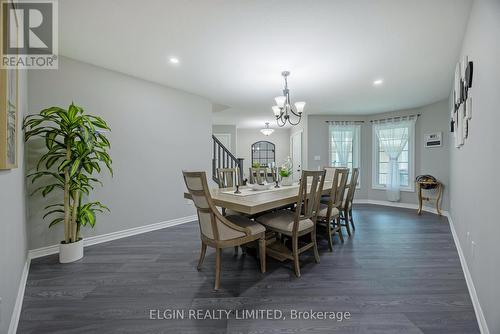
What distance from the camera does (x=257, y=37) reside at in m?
2.04

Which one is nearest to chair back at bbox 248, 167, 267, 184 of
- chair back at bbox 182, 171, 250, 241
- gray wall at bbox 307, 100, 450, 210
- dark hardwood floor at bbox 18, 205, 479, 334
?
dark hardwood floor at bbox 18, 205, 479, 334

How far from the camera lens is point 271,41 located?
6.89 feet

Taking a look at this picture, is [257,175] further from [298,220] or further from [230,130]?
[230,130]

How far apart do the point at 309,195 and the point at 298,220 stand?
29cm

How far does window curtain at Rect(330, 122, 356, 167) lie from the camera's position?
18.1 ft

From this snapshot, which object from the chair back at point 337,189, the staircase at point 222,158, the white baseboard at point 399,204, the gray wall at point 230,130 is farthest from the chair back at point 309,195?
the gray wall at point 230,130

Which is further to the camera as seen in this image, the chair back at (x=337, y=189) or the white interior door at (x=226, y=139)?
the white interior door at (x=226, y=139)

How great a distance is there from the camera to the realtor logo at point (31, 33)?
127 cm

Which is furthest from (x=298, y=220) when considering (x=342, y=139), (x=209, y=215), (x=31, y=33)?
(x=342, y=139)

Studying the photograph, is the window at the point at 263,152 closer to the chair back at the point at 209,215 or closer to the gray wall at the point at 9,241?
the chair back at the point at 209,215

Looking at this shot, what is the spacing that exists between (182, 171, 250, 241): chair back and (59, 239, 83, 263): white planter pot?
159 centimetres

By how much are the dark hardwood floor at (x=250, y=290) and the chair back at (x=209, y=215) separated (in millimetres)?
462

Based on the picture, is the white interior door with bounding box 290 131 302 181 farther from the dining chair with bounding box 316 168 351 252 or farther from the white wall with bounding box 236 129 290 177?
the dining chair with bounding box 316 168 351 252

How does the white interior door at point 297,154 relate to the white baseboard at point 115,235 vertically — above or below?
above
